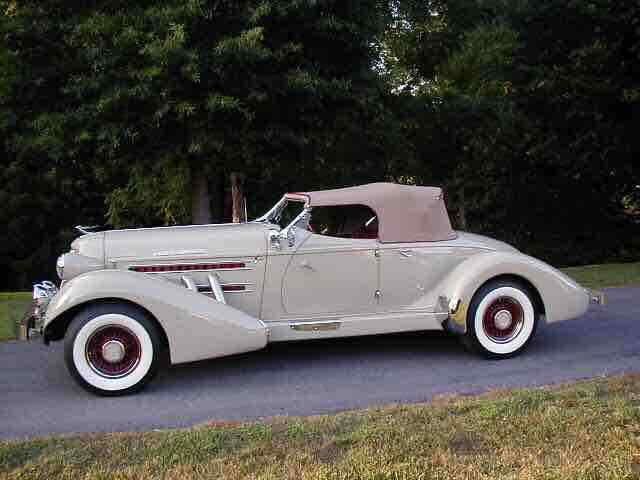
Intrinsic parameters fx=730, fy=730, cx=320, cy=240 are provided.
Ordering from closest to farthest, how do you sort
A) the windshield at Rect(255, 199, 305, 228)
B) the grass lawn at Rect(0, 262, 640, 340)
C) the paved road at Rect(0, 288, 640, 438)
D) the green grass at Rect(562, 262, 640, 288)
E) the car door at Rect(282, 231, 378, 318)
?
the paved road at Rect(0, 288, 640, 438) → the car door at Rect(282, 231, 378, 318) → the windshield at Rect(255, 199, 305, 228) → the grass lawn at Rect(0, 262, 640, 340) → the green grass at Rect(562, 262, 640, 288)

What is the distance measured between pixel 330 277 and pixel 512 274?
5.34 feet

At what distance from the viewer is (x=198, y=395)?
219 inches

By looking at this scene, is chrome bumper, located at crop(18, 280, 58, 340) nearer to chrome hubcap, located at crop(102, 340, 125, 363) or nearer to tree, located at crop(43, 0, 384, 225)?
chrome hubcap, located at crop(102, 340, 125, 363)

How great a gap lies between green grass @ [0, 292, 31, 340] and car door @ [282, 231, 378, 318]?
3.38m

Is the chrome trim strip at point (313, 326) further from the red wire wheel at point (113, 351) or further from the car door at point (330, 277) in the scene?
the red wire wheel at point (113, 351)

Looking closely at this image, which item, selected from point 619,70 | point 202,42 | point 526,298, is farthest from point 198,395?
point 619,70

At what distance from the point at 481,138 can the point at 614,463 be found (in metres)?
17.6

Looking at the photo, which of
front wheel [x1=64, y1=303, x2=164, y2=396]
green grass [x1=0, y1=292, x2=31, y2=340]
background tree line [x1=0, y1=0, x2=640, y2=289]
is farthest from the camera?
background tree line [x1=0, y1=0, x2=640, y2=289]

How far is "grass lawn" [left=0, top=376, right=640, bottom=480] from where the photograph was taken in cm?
374

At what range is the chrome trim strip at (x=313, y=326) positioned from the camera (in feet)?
20.2

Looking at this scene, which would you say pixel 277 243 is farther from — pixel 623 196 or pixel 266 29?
pixel 623 196

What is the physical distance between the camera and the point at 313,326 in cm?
618

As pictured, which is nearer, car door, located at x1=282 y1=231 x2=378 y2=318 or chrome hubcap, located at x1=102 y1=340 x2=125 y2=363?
chrome hubcap, located at x1=102 y1=340 x2=125 y2=363

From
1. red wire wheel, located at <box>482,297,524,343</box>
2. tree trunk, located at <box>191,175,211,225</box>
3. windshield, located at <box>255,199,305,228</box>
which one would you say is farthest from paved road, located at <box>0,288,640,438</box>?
tree trunk, located at <box>191,175,211,225</box>
